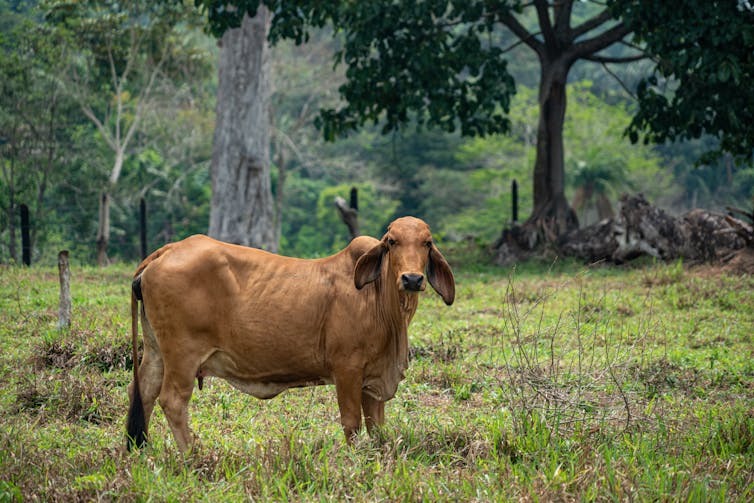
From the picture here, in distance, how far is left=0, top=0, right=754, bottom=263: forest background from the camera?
2303cm

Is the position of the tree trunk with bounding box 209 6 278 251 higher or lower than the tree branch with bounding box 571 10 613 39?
lower

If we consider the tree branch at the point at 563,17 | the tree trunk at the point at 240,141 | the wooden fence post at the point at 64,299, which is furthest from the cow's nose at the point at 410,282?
the tree branch at the point at 563,17

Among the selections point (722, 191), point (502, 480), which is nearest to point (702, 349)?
point (502, 480)

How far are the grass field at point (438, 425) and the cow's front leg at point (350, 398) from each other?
0.09 metres

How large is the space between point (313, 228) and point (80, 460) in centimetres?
3394

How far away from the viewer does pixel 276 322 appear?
4.60 metres

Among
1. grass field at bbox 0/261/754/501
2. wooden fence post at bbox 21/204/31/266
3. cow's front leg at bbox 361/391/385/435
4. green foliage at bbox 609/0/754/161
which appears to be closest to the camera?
grass field at bbox 0/261/754/501

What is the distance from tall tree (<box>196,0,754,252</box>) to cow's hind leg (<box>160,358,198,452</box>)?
29.2ft

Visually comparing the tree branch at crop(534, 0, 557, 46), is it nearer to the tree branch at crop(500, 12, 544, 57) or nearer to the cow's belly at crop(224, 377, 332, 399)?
the tree branch at crop(500, 12, 544, 57)

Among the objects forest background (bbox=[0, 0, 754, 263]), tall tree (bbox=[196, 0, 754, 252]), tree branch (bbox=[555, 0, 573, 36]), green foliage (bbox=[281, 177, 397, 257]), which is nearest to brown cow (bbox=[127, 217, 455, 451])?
tall tree (bbox=[196, 0, 754, 252])

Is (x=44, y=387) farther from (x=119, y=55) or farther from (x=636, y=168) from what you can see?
Answer: (x=636, y=168)

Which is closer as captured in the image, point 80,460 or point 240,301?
point 80,460

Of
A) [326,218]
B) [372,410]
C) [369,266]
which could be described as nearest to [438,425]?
[372,410]

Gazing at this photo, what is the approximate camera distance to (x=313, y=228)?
38.1 meters
